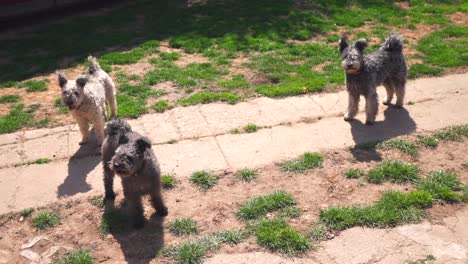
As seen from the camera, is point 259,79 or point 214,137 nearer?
point 214,137

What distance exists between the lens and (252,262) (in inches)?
210

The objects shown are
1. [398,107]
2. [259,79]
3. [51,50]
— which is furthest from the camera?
Answer: [51,50]

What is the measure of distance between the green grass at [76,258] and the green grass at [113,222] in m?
0.42

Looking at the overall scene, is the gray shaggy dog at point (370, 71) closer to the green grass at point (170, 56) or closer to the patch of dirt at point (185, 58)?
the patch of dirt at point (185, 58)

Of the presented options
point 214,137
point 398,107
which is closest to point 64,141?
point 214,137

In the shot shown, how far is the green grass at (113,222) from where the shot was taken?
19.6 feet

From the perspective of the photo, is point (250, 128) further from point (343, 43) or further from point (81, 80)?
point (81, 80)

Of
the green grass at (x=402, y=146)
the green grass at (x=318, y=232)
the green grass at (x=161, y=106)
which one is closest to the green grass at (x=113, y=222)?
the green grass at (x=318, y=232)

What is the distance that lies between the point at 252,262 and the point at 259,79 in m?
5.34

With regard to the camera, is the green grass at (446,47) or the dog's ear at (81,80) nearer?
the dog's ear at (81,80)

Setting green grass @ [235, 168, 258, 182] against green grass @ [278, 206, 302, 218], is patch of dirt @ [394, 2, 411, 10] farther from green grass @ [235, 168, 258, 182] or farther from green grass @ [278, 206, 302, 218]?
green grass @ [278, 206, 302, 218]

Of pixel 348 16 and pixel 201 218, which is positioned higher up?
pixel 348 16

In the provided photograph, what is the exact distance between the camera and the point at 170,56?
1120 cm

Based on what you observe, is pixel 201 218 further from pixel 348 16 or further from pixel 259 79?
pixel 348 16
